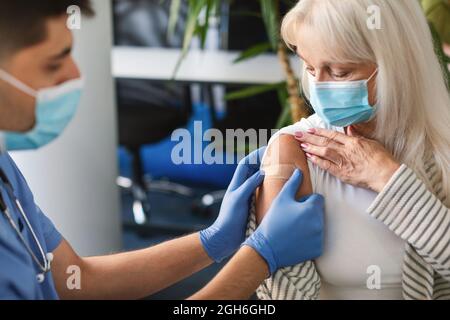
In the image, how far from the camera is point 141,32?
3.52 m

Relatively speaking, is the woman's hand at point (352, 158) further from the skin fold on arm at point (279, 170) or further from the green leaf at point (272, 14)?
the green leaf at point (272, 14)

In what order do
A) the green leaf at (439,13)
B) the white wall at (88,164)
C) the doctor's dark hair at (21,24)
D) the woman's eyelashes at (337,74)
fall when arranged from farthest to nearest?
the green leaf at (439,13) < the white wall at (88,164) < the woman's eyelashes at (337,74) < the doctor's dark hair at (21,24)

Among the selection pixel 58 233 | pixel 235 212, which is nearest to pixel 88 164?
pixel 58 233

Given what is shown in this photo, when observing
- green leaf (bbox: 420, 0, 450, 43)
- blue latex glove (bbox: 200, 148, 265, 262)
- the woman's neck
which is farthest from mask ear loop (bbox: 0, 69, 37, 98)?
green leaf (bbox: 420, 0, 450, 43)

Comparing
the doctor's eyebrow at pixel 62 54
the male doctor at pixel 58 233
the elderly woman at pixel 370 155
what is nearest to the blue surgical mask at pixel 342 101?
the elderly woman at pixel 370 155

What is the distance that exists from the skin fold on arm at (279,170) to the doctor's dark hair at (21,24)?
37cm

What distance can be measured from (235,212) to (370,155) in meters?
0.21

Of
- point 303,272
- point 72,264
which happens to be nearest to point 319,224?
point 303,272

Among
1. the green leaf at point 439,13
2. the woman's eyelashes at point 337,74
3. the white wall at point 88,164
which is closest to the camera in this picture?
the woman's eyelashes at point 337,74

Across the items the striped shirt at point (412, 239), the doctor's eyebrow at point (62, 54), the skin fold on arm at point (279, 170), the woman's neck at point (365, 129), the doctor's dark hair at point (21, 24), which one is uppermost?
the doctor's dark hair at point (21, 24)

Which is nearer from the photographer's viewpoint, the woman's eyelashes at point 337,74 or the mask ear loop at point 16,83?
the mask ear loop at point 16,83

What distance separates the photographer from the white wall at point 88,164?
1149 mm

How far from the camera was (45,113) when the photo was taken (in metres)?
0.97

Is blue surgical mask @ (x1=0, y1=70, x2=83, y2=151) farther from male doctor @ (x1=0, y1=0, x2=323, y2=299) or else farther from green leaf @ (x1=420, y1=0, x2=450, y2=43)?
green leaf @ (x1=420, y1=0, x2=450, y2=43)
